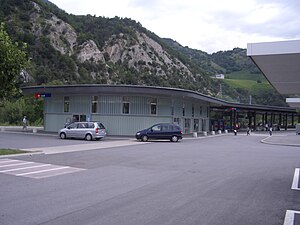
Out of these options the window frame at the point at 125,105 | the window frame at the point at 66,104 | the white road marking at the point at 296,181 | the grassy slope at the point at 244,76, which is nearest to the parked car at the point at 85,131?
the window frame at the point at 125,105

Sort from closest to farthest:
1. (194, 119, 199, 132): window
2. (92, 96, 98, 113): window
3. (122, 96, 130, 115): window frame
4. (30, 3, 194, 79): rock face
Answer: (122, 96, 130, 115): window frame
(92, 96, 98, 113): window
(194, 119, 199, 132): window
(30, 3, 194, 79): rock face

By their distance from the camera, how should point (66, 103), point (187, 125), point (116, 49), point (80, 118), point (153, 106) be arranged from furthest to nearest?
point (116, 49) → point (187, 125) → point (66, 103) → point (80, 118) → point (153, 106)

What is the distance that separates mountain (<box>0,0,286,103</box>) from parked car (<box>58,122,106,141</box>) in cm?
3910

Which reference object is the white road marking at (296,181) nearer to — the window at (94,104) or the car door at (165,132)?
the car door at (165,132)

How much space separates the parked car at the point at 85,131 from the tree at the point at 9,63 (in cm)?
1451

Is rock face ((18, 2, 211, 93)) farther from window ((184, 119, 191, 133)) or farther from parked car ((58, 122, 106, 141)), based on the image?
parked car ((58, 122, 106, 141))

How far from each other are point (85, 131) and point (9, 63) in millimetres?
15937

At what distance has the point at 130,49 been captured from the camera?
10950 centimetres

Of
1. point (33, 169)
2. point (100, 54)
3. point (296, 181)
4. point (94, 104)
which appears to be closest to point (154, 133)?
point (94, 104)

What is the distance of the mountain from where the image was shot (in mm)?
81625

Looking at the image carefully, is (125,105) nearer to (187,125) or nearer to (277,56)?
(187,125)

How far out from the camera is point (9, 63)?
16.4 m

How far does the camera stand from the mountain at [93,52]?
268ft

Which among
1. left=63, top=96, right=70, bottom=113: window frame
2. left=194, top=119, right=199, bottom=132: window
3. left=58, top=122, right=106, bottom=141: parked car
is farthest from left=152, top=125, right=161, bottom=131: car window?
left=194, top=119, right=199, bottom=132: window
